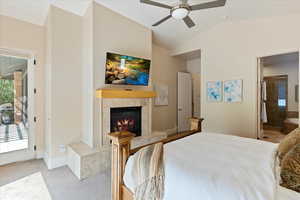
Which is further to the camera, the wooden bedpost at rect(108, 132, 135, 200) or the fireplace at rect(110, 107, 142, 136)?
the fireplace at rect(110, 107, 142, 136)

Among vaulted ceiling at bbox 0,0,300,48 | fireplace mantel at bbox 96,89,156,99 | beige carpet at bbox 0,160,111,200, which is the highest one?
vaulted ceiling at bbox 0,0,300,48

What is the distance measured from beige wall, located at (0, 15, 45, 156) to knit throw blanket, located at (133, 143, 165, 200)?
311 centimetres

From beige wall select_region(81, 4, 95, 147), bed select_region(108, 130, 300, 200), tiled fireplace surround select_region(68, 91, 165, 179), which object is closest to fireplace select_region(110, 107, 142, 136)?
tiled fireplace surround select_region(68, 91, 165, 179)

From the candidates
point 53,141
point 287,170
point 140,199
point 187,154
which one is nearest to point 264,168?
point 287,170

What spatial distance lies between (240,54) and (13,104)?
5.17 metres

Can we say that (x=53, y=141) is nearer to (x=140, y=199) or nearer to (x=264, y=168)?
(x=140, y=199)

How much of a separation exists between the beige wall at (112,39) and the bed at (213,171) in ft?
5.82

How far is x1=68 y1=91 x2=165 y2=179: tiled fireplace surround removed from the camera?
2711 mm

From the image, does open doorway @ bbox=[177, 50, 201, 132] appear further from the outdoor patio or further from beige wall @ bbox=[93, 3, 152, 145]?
the outdoor patio

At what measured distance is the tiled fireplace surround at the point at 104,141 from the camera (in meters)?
2.71

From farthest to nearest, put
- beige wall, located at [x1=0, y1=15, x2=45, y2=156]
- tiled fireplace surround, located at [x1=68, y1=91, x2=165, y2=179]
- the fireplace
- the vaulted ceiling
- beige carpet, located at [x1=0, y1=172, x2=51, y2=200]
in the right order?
the fireplace, beige wall, located at [x1=0, y1=15, x2=45, y2=156], the vaulted ceiling, tiled fireplace surround, located at [x1=68, y1=91, x2=165, y2=179], beige carpet, located at [x1=0, y1=172, x2=51, y2=200]

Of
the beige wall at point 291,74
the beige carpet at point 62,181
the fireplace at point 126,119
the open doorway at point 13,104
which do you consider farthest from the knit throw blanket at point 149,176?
the beige wall at point 291,74

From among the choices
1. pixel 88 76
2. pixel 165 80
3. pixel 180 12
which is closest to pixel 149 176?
pixel 180 12

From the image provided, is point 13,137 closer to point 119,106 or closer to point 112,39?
point 119,106
